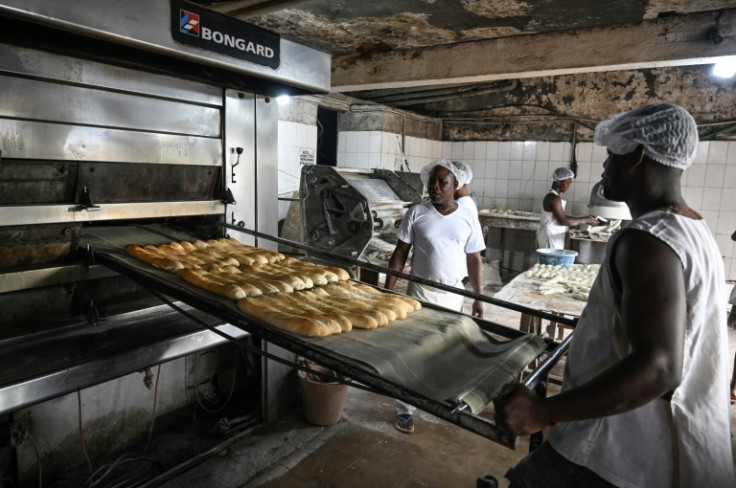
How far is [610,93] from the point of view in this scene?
756cm

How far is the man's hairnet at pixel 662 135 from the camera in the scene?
1.28 m

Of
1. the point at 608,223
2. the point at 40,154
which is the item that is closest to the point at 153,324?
the point at 40,154

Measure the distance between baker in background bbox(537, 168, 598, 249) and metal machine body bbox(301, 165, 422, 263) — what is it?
6.88 ft

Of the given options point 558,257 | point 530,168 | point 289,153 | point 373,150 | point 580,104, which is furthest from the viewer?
point 530,168

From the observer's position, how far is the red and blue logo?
197cm

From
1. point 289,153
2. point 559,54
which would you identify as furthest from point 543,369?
point 289,153

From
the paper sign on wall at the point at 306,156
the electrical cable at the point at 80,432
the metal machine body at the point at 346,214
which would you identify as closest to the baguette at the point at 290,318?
the electrical cable at the point at 80,432

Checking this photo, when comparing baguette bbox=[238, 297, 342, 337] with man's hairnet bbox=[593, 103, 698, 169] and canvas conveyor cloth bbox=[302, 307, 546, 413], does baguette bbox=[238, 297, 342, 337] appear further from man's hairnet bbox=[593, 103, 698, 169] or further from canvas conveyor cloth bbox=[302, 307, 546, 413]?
man's hairnet bbox=[593, 103, 698, 169]

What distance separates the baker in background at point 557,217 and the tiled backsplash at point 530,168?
1.57m

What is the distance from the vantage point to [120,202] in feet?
7.77

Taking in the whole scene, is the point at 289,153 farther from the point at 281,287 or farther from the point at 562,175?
the point at 281,287

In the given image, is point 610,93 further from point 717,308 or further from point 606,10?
point 717,308

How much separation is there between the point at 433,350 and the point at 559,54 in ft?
9.42

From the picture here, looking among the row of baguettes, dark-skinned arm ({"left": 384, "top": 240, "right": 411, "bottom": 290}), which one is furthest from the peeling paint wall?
the row of baguettes
